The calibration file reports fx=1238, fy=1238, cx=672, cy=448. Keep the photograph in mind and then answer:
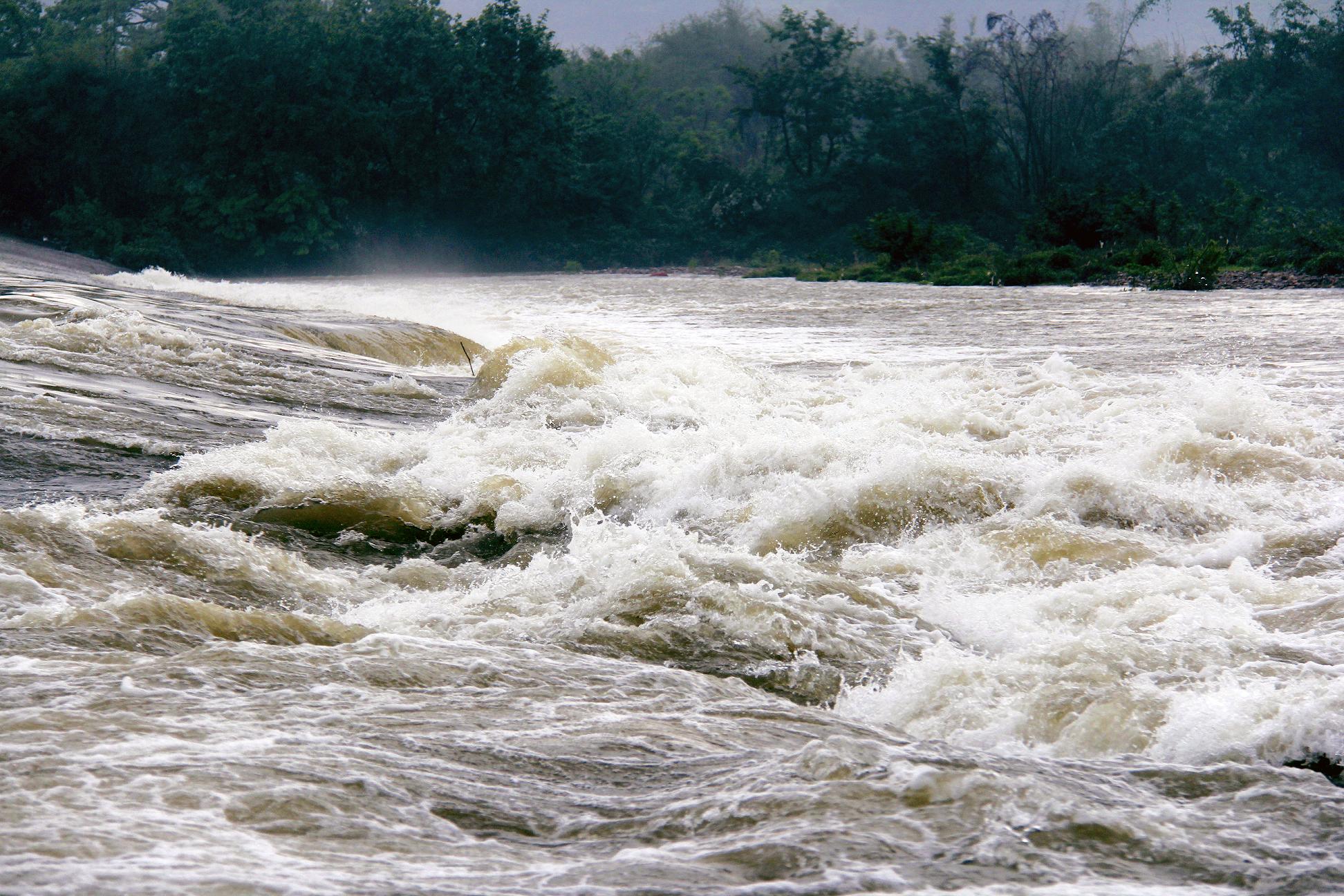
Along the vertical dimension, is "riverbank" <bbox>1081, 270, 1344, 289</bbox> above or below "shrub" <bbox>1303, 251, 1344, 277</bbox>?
below

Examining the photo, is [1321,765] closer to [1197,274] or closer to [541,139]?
[1197,274]

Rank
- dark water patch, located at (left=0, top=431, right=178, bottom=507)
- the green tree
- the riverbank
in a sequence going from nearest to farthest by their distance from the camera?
dark water patch, located at (left=0, top=431, right=178, bottom=507) → the riverbank → the green tree

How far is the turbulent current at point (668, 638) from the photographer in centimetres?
205

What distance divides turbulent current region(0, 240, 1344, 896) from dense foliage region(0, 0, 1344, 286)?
26.0m

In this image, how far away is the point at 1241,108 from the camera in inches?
1795

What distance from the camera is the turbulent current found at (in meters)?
2.05

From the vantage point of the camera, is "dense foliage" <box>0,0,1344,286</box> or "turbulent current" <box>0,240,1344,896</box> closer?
"turbulent current" <box>0,240,1344,896</box>

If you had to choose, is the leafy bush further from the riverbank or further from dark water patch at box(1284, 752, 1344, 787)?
dark water patch at box(1284, 752, 1344, 787)

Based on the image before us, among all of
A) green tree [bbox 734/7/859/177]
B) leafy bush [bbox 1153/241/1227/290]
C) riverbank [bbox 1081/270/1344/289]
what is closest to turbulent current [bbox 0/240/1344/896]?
riverbank [bbox 1081/270/1344/289]

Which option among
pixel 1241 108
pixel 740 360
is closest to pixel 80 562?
pixel 740 360

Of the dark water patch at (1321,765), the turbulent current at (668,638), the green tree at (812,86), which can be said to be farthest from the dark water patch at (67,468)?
the green tree at (812,86)

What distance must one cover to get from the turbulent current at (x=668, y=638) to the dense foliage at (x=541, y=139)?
2602 centimetres

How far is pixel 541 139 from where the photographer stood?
149 feet

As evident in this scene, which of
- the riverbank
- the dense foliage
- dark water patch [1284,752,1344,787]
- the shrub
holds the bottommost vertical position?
dark water patch [1284,752,1344,787]
